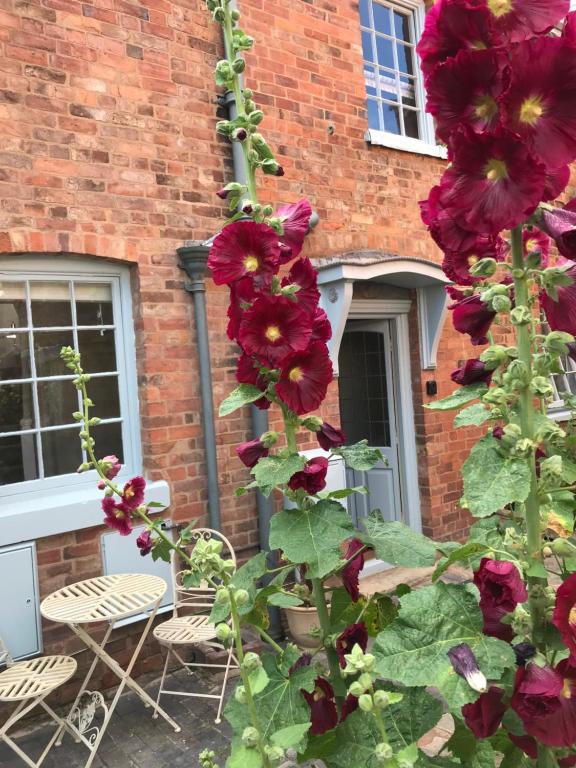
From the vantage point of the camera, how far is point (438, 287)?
5957mm

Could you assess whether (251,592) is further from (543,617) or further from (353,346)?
(353,346)

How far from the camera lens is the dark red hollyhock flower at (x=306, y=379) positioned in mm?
1226

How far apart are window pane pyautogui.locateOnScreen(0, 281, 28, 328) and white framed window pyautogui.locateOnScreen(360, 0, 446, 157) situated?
3413mm

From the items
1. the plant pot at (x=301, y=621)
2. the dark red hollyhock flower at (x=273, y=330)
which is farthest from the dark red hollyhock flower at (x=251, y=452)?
the plant pot at (x=301, y=621)

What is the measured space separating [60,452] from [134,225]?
157 centimetres

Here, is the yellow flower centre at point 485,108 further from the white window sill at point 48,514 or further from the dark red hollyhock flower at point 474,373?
the white window sill at point 48,514

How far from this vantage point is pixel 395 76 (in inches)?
247

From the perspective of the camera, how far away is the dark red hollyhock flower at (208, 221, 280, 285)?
1.22 meters

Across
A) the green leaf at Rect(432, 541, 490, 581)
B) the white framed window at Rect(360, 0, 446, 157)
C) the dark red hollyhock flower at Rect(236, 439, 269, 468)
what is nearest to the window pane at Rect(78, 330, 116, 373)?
the white framed window at Rect(360, 0, 446, 157)

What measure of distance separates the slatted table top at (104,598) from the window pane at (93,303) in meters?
1.67

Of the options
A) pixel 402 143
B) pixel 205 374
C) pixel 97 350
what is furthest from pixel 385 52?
pixel 97 350

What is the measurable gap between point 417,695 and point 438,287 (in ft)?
17.2

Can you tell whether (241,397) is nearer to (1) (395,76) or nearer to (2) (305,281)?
(2) (305,281)

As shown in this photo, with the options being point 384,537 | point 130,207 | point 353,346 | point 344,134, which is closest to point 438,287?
point 353,346
